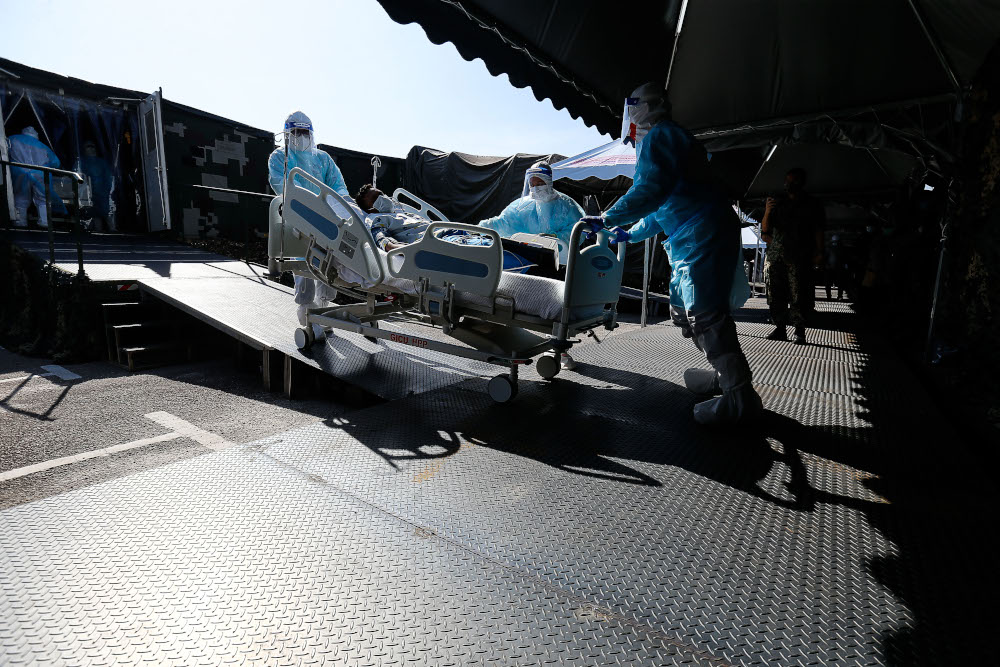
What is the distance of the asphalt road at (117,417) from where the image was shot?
7.03 ft

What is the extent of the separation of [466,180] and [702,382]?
9.86 metres

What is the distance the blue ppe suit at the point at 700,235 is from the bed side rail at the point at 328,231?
1.51 meters

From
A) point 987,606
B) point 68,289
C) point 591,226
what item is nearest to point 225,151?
point 68,289

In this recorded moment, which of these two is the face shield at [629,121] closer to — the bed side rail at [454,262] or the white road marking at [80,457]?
the bed side rail at [454,262]

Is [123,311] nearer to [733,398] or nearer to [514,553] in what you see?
[514,553]

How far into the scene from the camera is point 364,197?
167 inches

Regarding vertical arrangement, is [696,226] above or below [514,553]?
above

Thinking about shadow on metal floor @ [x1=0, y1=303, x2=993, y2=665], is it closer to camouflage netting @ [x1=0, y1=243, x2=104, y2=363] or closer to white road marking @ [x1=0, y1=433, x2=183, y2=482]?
white road marking @ [x1=0, y1=433, x2=183, y2=482]

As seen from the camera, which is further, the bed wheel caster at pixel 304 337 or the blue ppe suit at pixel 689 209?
the bed wheel caster at pixel 304 337

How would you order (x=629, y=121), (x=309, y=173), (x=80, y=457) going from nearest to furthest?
1. (x=80, y=457)
2. (x=629, y=121)
3. (x=309, y=173)

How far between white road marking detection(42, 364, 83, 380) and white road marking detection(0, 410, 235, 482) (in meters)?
1.29

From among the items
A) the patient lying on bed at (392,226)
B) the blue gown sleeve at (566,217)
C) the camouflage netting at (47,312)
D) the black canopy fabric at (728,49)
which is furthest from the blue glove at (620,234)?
the camouflage netting at (47,312)

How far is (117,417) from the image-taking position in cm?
281

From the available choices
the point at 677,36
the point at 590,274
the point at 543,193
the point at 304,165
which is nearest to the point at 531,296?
the point at 590,274
